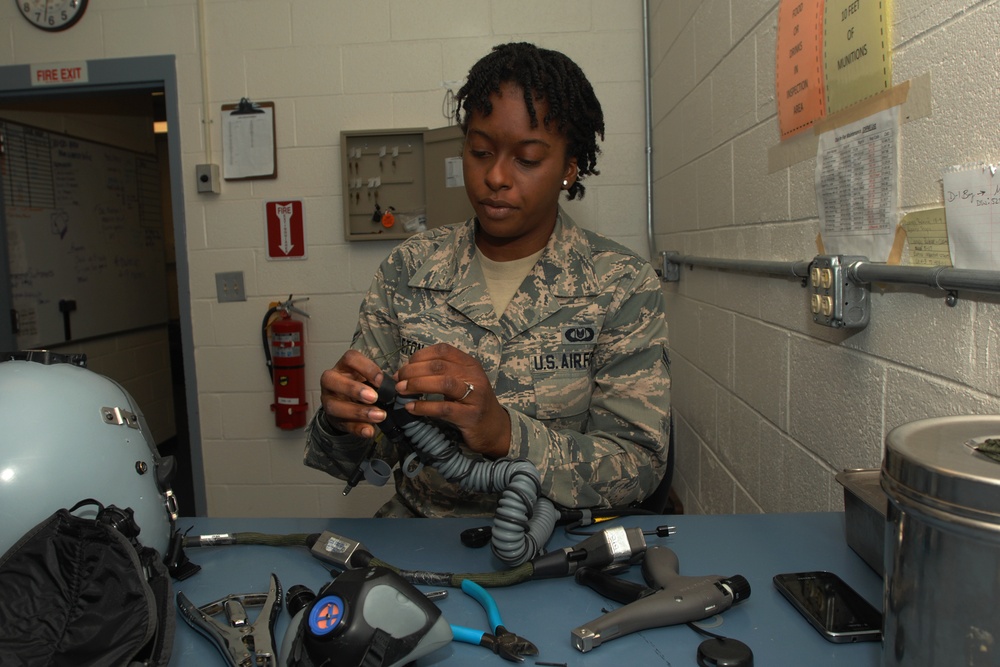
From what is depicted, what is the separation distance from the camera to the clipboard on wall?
8.94ft

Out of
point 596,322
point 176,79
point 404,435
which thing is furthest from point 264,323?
point 404,435

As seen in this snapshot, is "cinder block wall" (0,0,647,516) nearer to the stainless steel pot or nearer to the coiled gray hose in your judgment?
the coiled gray hose

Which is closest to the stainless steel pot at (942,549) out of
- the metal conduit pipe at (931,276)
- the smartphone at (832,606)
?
Answer: the smartphone at (832,606)

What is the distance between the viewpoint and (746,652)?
2.09 ft

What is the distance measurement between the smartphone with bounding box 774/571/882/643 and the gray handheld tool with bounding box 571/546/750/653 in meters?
0.06

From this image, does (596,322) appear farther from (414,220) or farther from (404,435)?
(414,220)

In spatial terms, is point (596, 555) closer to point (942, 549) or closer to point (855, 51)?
point (942, 549)

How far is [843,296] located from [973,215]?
10.9 inches

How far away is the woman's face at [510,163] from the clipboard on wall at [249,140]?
1.62 meters

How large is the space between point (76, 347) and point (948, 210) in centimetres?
424

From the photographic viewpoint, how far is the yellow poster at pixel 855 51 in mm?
961

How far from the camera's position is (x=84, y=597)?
69cm

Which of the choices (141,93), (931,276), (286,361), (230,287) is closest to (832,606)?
(931,276)

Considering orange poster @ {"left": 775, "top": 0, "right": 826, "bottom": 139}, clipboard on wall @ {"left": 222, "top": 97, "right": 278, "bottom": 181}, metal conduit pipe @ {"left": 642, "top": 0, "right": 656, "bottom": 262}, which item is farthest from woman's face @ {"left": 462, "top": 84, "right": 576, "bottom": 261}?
clipboard on wall @ {"left": 222, "top": 97, "right": 278, "bottom": 181}
